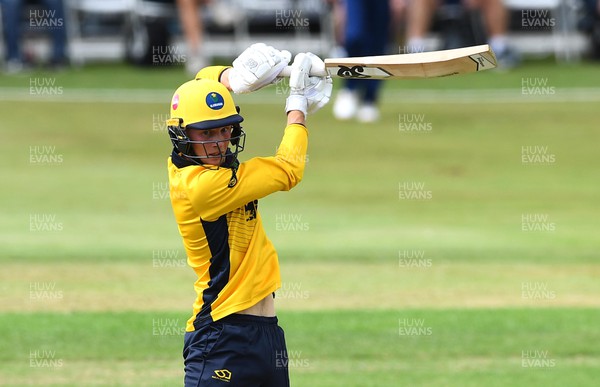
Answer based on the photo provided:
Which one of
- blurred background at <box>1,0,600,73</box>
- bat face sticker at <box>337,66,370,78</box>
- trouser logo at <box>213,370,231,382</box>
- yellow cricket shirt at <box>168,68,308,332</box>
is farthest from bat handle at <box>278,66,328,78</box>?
blurred background at <box>1,0,600,73</box>

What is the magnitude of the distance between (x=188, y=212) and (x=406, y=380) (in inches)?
117

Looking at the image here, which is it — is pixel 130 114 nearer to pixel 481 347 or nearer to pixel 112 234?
pixel 112 234

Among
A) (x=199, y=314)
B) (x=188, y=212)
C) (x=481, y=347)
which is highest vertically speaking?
(x=188, y=212)

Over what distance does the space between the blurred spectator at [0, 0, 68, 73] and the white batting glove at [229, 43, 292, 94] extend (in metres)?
16.3

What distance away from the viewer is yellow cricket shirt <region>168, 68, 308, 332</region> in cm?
597

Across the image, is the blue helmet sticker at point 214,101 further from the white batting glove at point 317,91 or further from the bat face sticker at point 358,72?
the bat face sticker at point 358,72

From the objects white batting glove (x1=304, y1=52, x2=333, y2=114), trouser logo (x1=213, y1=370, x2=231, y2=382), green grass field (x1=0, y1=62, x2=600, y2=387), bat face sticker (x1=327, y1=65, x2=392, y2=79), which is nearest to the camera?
trouser logo (x1=213, y1=370, x2=231, y2=382)

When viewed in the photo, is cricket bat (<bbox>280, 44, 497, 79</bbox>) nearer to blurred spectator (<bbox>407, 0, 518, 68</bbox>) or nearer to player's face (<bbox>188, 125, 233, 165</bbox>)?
player's face (<bbox>188, 125, 233, 165</bbox>)

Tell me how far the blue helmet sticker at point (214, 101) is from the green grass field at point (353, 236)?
2950mm

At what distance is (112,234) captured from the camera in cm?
1335

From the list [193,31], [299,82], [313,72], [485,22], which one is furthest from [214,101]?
[485,22]

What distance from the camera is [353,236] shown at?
1341 cm

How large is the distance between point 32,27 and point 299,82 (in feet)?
58.3

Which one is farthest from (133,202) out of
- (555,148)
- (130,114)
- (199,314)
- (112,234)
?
(199,314)
